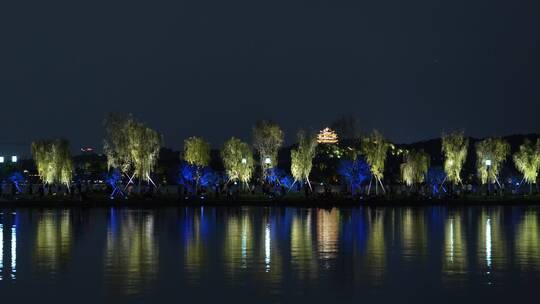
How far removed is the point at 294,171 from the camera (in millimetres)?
85438

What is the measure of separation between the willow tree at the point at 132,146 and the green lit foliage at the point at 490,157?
113ft

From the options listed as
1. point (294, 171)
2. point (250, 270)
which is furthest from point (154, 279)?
point (294, 171)

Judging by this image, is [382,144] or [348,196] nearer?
[348,196]

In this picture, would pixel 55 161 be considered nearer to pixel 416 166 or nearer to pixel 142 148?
pixel 142 148

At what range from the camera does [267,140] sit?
88938 mm

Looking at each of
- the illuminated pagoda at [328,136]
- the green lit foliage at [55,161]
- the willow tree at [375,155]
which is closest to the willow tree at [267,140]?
the willow tree at [375,155]

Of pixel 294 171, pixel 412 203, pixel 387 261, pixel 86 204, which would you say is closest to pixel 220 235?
pixel 387 261

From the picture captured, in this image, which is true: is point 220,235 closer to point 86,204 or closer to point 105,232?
point 105,232

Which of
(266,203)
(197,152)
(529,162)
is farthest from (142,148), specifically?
(529,162)

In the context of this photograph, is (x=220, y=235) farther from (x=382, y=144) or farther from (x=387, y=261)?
(x=382, y=144)

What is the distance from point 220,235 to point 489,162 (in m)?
60.5

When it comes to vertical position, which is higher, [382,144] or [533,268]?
[382,144]

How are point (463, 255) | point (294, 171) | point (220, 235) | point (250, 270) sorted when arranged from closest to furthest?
point (250, 270), point (463, 255), point (220, 235), point (294, 171)

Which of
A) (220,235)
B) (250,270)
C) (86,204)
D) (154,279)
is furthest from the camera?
(86,204)
